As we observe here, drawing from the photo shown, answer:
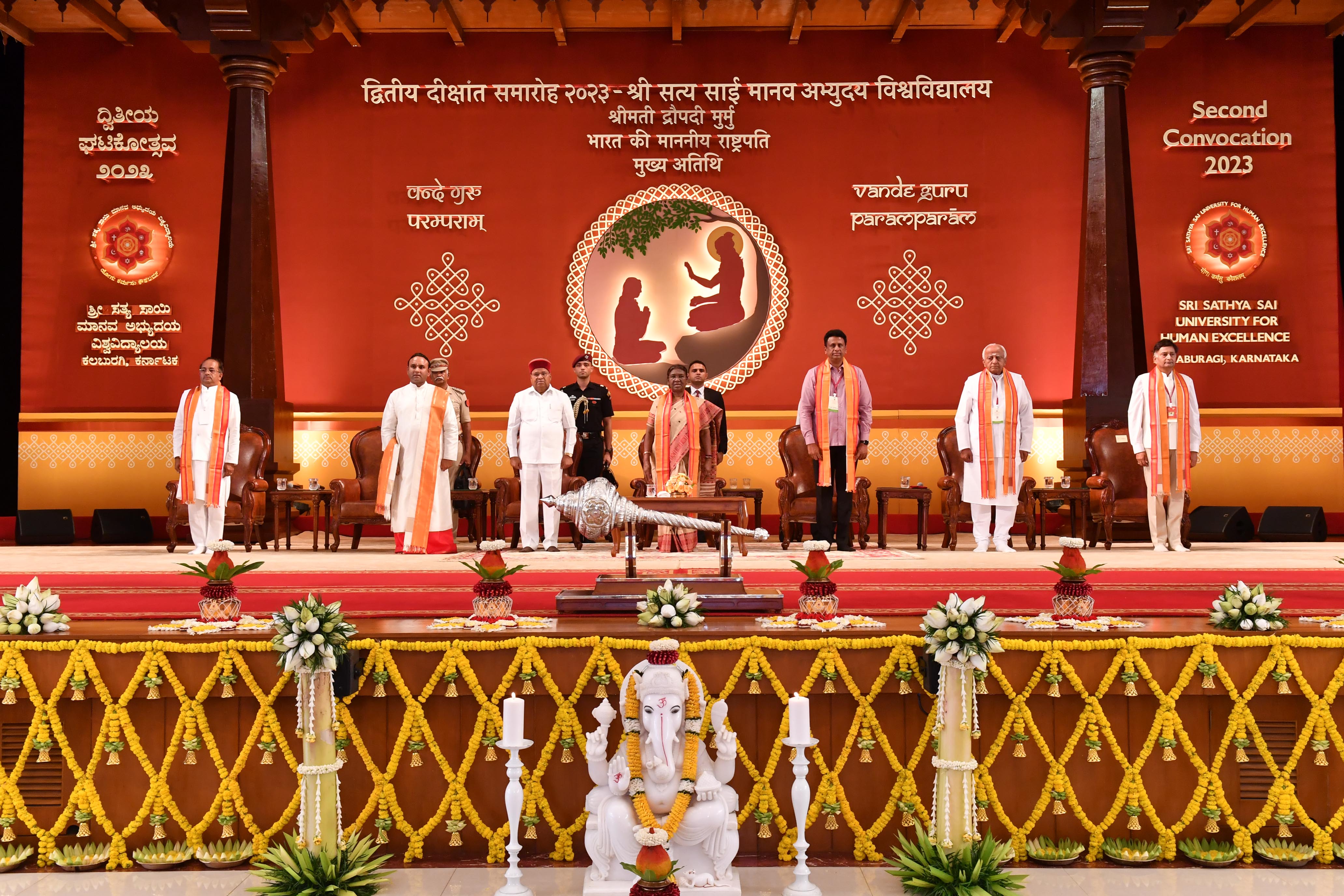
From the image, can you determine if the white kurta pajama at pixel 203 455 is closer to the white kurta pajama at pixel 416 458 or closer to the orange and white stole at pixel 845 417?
the white kurta pajama at pixel 416 458

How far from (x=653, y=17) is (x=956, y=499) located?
17.2 ft

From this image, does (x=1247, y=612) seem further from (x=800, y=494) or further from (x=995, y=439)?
(x=800, y=494)

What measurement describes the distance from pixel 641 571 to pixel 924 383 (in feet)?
18.8

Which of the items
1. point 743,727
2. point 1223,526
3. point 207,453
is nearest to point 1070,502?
point 1223,526

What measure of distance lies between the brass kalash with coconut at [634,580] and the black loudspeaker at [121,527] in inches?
245

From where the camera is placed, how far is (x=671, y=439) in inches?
325

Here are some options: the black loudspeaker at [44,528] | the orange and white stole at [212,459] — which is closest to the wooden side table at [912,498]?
the orange and white stole at [212,459]

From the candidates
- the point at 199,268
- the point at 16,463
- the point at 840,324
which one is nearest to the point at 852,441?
the point at 840,324

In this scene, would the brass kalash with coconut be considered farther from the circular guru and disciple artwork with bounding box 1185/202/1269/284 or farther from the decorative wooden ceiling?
the circular guru and disciple artwork with bounding box 1185/202/1269/284

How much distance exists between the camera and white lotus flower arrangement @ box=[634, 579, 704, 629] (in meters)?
3.54

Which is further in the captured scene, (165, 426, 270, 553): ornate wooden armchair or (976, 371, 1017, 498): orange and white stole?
(165, 426, 270, 553): ornate wooden armchair

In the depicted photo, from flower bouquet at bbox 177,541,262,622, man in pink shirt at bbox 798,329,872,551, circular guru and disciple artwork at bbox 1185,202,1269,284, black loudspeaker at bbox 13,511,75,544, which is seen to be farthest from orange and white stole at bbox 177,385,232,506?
circular guru and disciple artwork at bbox 1185,202,1269,284

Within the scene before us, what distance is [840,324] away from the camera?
10.1m

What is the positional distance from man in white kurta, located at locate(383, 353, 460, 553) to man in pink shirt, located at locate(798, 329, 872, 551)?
2.69 m
